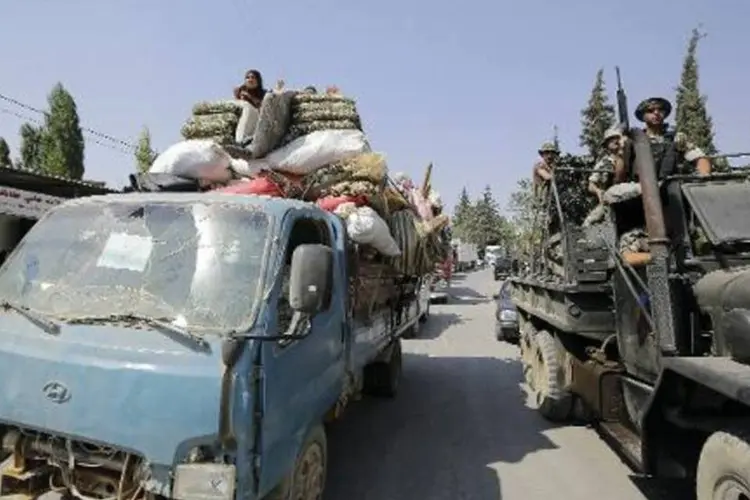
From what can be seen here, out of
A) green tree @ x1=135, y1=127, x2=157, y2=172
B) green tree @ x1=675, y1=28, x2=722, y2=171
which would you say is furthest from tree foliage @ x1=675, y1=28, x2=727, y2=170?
green tree @ x1=135, y1=127, x2=157, y2=172

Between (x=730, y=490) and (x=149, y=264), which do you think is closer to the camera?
(x=730, y=490)

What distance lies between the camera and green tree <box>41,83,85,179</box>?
4309 centimetres

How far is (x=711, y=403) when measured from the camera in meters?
3.77

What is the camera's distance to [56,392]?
9.90 feet

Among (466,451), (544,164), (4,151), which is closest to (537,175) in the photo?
(544,164)

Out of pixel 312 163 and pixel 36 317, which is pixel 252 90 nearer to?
pixel 312 163

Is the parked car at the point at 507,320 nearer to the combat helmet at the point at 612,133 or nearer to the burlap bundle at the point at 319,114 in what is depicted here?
the burlap bundle at the point at 319,114

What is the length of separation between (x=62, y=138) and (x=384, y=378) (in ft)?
139

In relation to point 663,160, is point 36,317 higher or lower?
lower

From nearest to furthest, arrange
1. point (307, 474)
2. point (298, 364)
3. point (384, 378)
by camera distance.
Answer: point (298, 364) < point (307, 474) < point (384, 378)

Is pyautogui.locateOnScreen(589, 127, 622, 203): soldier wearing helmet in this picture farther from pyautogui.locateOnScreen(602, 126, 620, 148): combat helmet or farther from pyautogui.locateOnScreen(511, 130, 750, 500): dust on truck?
pyautogui.locateOnScreen(511, 130, 750, 500): dust on truck

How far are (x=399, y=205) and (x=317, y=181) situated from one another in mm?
1424

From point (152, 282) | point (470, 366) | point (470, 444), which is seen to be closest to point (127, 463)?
Answer: point (152, 282)

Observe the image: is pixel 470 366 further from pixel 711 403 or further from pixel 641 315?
pixel 711 403
